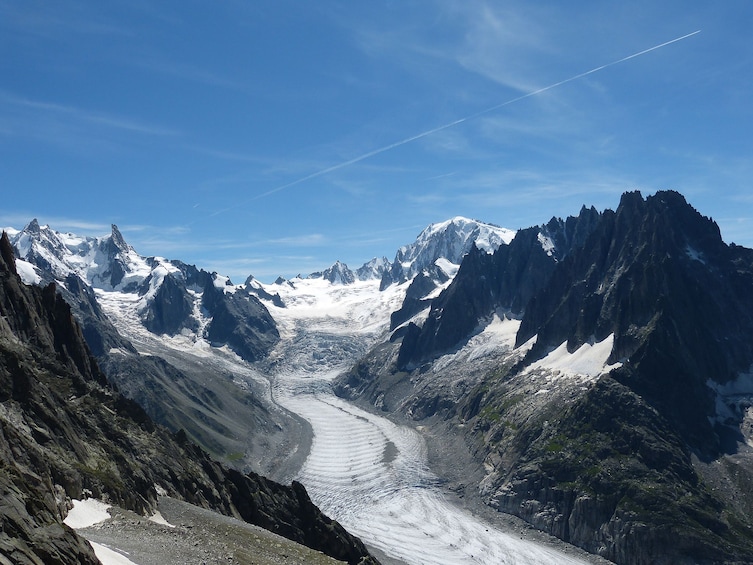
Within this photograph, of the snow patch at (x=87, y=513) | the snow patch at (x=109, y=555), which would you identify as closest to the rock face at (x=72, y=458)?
the snow patch at (x=87, y=513)

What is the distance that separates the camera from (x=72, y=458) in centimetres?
7600

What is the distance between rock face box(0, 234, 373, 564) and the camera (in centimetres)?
4166

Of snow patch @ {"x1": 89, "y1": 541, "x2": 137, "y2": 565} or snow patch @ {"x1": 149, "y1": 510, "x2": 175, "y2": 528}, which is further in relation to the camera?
snow patch @ {"x1": 149, "y1": 510, "x2": 175, "y2": 528}

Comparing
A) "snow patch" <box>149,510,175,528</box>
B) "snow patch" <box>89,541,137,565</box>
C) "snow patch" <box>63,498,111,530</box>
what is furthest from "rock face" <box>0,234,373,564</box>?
"snow patch" <box>89,541,137,565</box>

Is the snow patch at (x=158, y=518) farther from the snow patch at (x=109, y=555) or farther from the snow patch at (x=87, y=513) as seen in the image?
the snow patch at (x=109, y=555)

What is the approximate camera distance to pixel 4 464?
4634cm

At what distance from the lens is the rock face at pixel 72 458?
1640 inches

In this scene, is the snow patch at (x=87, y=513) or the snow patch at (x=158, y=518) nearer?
the snow patch at (x=87, y=513)

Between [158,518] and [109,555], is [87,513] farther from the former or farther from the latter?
[109,555]

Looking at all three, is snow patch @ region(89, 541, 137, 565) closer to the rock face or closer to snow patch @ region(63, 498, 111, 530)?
the rock face

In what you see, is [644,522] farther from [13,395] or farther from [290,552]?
[13,395]

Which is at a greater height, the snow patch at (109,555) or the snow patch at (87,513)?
the snow patch at (109,555)

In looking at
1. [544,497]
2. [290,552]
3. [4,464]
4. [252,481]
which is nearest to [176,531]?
[290,552]

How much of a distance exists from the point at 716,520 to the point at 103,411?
152 metres
